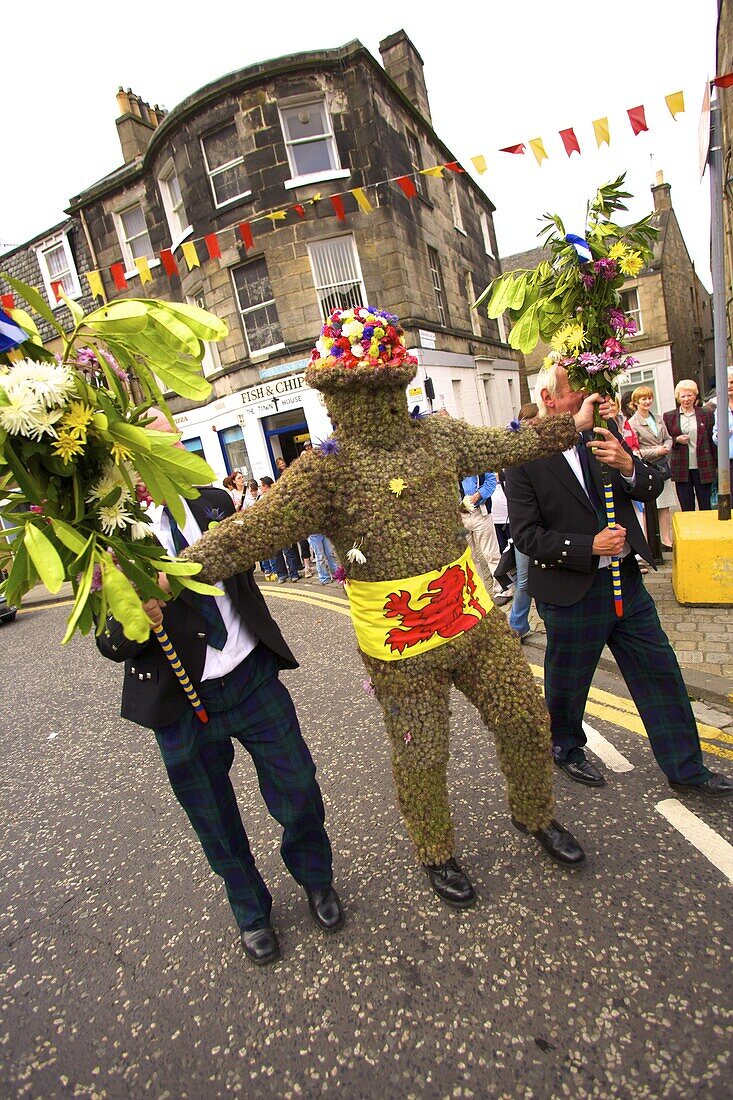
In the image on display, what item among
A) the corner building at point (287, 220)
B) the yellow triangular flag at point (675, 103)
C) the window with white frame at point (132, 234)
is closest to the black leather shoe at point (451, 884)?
the yellow triangular flag at point (675, 103)

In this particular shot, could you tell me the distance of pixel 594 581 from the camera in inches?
104

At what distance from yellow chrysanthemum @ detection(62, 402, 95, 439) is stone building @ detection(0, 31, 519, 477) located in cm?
1111

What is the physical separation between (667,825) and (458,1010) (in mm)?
1183

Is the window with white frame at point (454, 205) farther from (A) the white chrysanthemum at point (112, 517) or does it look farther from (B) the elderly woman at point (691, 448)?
(A) the white chrysanthemum at point (112, 517)

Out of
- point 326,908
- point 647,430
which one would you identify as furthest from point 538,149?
point 326,908

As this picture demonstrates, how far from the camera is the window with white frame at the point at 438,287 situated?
1602 cm

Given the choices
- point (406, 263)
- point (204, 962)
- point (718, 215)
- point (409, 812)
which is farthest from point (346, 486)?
point (406, 263)

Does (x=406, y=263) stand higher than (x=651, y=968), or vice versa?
(x=406, y=263)

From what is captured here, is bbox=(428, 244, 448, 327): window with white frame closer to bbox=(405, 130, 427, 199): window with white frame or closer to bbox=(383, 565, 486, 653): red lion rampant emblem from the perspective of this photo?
bbox=(405, 130, 427, 199): window with white frame

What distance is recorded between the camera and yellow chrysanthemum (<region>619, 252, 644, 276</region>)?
248 cm

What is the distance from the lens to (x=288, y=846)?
93.4 inches

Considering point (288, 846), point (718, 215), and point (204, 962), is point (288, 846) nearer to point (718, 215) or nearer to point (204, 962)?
point (204, 962)

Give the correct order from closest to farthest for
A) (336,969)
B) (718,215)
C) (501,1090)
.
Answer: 1. (501,1090)
2. (336,969)
3. (718,215)

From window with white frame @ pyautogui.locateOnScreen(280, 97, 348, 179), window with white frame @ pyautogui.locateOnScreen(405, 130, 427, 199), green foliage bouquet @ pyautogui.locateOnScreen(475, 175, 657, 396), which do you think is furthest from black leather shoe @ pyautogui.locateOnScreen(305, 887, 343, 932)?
window with white frame @ pyautogui.locateOnScreen(405, 130, 427, 199)
